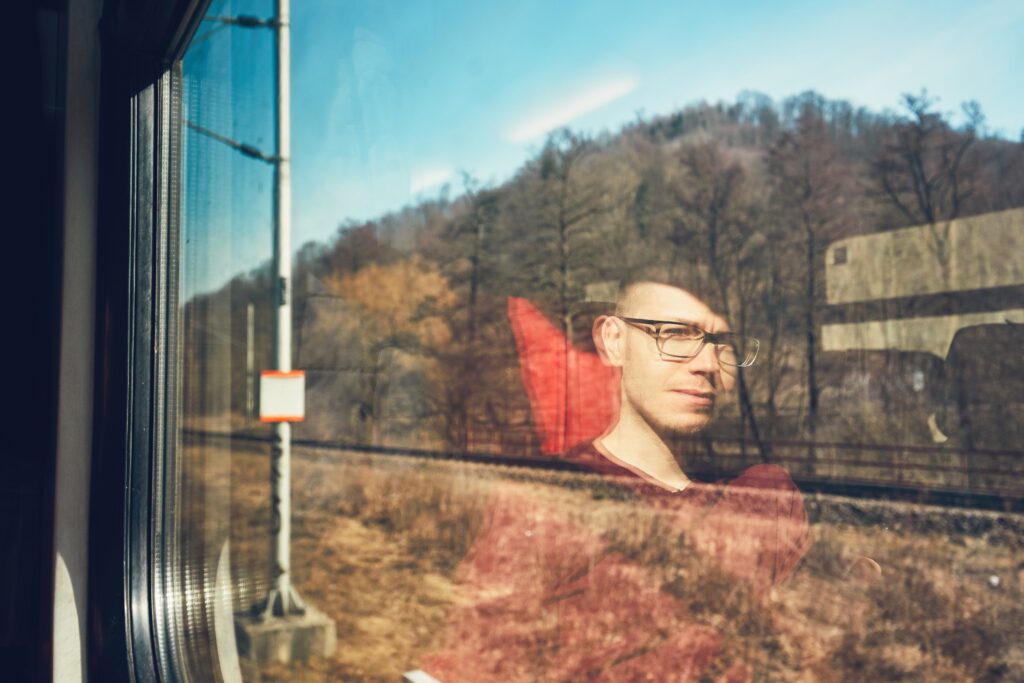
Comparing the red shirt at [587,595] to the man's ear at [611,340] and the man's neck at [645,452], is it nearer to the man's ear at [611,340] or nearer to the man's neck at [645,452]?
the man's neck at [645,452]

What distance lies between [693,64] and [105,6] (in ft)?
3.33

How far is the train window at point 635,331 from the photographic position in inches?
27.5

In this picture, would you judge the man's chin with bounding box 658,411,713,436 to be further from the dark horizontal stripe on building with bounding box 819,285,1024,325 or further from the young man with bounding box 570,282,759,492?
the dark horizontal stripe on building with bounding box 819,285,1024,325

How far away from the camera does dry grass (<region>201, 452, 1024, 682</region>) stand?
3.59ft

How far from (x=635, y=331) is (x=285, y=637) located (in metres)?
3.20

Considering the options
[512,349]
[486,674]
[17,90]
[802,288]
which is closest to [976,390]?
[802,288]

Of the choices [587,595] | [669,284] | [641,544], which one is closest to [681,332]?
[669,284]

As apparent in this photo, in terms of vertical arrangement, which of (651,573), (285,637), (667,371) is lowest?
(285,637)

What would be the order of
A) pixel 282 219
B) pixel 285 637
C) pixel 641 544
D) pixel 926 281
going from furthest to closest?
1. pixel 285 637
2. pixel 282 219
3. pixel 641 544
4. pixel 926 281

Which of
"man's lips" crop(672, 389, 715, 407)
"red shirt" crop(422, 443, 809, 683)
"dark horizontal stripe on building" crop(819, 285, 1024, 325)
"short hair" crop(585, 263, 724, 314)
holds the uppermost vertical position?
"short hair" crop(585, 263, 724, 314)

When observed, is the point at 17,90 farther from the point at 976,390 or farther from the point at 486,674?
the point at 486,674

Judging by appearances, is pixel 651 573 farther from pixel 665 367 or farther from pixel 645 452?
pixel 665 367

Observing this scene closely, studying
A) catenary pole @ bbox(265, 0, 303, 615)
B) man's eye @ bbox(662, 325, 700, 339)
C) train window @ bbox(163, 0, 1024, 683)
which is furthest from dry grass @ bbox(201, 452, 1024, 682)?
man's eye @ bbox(662, 325, 700, 339)

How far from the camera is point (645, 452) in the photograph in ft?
3.09
